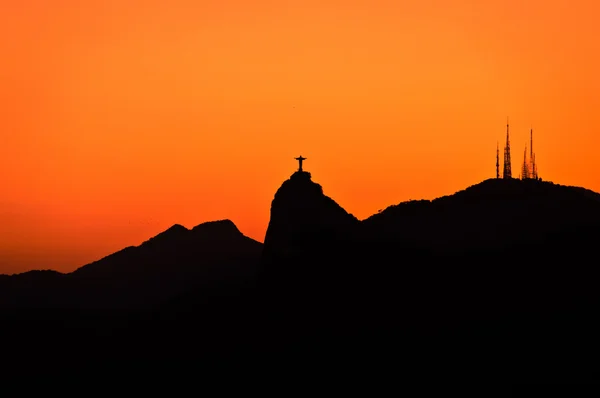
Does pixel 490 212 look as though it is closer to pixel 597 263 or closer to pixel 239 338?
pixel 597 263

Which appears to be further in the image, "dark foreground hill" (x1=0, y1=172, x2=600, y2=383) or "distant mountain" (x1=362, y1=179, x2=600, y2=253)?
"distant mountain" (x1=362, y1=179, x2=600, y2=253)

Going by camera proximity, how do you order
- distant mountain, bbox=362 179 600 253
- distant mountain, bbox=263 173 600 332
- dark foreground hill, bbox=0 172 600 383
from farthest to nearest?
distant mountain, bbox=362 179 600 253, distant mountain, bbox=263 173 600 332, dark foreground hill, bbox=0 172 600 383

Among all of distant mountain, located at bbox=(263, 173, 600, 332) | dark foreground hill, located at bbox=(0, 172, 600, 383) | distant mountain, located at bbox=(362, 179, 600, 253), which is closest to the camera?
dark foreground hill, located at bbox=(0, 172, 600, 383)

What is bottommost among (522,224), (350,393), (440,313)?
(350,393)

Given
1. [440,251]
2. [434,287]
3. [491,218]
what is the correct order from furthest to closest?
[491,218] → [440,251] → [434,287]

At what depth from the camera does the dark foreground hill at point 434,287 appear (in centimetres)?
13000

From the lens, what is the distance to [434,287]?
5743 inches

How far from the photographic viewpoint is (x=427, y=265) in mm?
150500

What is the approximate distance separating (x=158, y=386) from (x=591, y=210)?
232 ft

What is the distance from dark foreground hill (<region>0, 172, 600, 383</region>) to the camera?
130000 mm

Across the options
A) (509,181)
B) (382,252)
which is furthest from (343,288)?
(509,181)

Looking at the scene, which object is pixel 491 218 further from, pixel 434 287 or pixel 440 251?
pixel 434 287

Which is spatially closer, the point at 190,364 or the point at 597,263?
the point at 597,263

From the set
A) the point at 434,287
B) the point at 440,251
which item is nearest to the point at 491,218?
the point at 440,251
